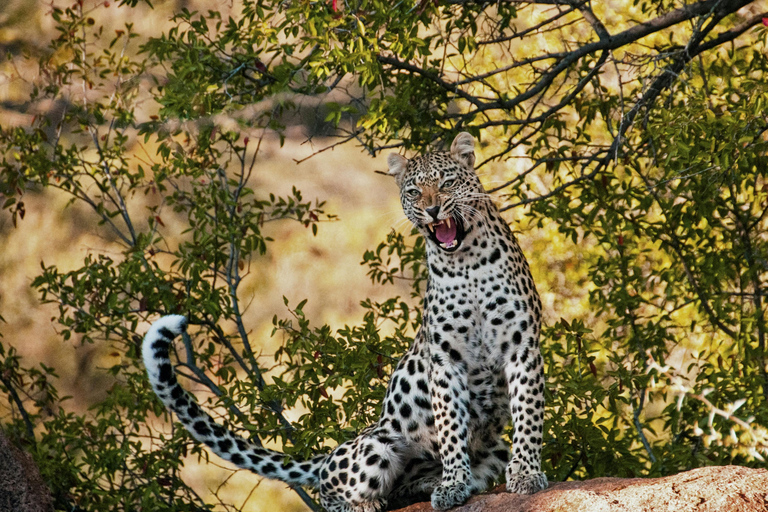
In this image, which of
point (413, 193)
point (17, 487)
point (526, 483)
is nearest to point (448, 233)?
point (413, 193)

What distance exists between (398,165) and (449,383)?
1393 mm

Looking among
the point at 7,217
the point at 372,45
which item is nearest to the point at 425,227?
the point at 372,45

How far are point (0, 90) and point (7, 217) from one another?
2070mm

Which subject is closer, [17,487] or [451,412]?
[451,412]

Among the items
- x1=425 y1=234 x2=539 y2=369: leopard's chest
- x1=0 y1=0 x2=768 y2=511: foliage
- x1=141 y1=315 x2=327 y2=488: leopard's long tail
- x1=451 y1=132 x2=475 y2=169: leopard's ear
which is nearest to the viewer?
x1=141 y1=315 x2=327 y2=488: leopard's long tail

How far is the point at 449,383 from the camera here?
17.1 feet

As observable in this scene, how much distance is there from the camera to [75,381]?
14.9 m

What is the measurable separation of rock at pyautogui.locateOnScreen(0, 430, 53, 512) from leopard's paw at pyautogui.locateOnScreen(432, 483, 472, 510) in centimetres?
254

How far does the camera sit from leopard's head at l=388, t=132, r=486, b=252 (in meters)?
5.31

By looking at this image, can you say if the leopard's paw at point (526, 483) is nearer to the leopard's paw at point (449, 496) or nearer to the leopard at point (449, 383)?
the leopard at point (449, 383)

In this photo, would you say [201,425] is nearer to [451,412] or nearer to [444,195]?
[451,412]

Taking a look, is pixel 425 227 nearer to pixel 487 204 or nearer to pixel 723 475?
pixel 487 204

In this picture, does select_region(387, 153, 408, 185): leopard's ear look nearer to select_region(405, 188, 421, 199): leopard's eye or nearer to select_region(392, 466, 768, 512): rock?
select_region(405, 188, 421, 199): leopard's eye

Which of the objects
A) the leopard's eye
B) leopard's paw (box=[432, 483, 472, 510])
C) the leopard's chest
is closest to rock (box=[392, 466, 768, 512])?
leopard's paw (box=[432, 483, 472, 510])
